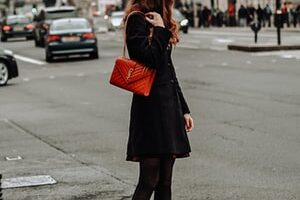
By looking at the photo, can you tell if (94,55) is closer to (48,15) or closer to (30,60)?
(30,60)

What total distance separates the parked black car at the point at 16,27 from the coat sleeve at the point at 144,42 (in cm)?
4788

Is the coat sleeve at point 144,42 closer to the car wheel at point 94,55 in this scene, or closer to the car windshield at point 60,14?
the car wheel at point 94,55

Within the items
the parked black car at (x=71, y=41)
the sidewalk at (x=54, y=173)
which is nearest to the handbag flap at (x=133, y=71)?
the sidewalk at (x=54, y=173)

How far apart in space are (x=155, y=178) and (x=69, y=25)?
1056 inches

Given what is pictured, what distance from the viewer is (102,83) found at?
826 inches

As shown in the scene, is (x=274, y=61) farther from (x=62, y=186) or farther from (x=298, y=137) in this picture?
(x=62, y=186)

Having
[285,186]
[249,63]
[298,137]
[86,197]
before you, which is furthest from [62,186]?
[249,63]

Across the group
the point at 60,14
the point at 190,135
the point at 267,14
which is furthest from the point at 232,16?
the point at 190,135

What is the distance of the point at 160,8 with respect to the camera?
5324 millimetres

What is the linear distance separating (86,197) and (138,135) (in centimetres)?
263

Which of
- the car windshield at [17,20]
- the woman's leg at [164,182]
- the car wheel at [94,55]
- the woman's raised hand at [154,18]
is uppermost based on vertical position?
the woman's raised hand at [154,18]

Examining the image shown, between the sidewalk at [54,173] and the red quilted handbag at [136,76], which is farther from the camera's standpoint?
the sidewalk at [54,173]

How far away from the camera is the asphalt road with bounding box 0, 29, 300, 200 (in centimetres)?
818

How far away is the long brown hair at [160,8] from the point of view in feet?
17.4
